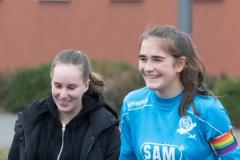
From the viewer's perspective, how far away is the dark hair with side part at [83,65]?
14.5ft

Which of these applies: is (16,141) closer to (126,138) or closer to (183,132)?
(126,138)

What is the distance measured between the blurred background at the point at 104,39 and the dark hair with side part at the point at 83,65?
6891mm

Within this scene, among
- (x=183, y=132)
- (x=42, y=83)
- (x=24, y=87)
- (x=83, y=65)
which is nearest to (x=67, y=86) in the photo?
(x=83, y=65)

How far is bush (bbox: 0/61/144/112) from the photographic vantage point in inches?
460

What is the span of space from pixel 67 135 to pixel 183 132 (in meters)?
1.08

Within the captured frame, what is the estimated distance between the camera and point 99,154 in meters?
4.33

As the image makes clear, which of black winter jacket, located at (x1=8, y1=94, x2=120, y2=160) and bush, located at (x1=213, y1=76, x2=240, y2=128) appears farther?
bush, located at (x1=213, y1=76, x2=240, y2=128)

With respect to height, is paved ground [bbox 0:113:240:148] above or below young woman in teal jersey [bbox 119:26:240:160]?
below

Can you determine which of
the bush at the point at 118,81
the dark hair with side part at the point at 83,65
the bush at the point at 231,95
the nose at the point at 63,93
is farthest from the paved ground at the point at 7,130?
the nose at the point at 63,93

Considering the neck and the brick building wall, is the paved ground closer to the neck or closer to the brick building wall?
the brick building wall

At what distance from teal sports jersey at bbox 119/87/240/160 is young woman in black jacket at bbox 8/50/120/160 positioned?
649mm

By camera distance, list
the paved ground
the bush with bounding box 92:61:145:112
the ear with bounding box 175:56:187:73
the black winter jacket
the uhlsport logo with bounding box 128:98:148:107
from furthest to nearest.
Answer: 1. the bush with bounding box 92:61:145:112
2. the paved ground
3. the black winter jacket
4. the uhlsport logo with bounding box 128:98:148:107
5. the ear with bounding box 175:56:187:73

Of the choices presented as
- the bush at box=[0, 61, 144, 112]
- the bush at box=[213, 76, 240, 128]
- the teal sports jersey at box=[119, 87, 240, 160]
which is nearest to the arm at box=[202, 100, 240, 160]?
the teal sports jersey at box=[119, 87, 240, 160]

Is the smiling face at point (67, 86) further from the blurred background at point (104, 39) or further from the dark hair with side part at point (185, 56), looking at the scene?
the blurred background at point (104, 39)
